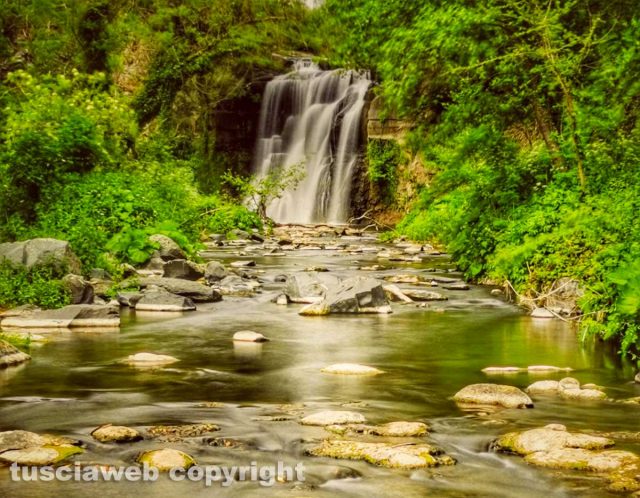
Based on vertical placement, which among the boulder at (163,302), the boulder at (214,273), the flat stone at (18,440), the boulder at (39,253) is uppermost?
the boulder at (39,253)

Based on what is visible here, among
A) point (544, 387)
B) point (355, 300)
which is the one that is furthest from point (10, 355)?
point (355, 300)

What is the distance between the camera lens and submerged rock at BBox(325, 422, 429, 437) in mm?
5836

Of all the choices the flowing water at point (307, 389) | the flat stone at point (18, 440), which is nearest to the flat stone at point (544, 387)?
the flowing water at point (307, 389)

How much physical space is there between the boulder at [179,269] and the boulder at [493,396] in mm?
8797

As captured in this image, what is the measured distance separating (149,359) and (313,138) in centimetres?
2948

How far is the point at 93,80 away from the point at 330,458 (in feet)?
52.6

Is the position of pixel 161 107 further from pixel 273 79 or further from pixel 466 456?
pixel 466 456

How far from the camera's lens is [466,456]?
17.8 ft

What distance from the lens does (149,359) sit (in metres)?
8.55

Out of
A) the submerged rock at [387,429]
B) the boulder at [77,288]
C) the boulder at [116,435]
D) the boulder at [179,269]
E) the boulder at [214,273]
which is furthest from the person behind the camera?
the boulder at [214,273]

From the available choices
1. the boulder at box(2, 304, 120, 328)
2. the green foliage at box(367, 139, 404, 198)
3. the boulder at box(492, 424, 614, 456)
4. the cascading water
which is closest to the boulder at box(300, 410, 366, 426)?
the boulder at box(492, 424, 614, 456)

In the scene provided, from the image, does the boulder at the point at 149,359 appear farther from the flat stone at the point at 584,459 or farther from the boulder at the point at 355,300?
the flat stone at the point at 584,459

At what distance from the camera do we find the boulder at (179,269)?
1499cm

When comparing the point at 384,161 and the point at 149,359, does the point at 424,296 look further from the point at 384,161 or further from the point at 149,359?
the point at 384,161
